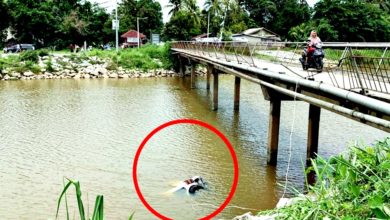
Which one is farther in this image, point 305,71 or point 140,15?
point 140,15

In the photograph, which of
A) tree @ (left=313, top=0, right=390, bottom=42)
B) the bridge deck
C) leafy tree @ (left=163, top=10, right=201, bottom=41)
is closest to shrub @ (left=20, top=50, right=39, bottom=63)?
leafy tree @ (left=163, top=10, right=201, bottom=41)

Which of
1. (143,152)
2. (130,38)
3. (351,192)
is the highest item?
(130,38)

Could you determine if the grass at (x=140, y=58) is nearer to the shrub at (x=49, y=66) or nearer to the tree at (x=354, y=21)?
the shrub at (x=49, y=66)

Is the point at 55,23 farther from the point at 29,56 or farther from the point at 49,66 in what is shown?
the point at 49,66

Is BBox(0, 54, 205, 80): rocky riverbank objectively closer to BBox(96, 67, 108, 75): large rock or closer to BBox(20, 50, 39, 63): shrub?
BBox(96, 67, 108, 75): large rock

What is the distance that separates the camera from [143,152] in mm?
11727

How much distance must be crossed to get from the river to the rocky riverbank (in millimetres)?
11458

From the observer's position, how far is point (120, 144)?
41.8 ft

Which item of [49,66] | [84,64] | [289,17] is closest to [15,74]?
[49,66]

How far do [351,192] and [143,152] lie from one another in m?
9.12

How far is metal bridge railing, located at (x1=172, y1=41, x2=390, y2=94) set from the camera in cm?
664

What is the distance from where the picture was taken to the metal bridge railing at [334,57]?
21.8 ft

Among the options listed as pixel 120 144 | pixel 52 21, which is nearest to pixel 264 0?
pixel 52 21

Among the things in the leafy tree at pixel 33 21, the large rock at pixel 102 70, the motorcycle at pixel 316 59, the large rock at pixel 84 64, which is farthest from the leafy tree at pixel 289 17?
the motorcycle at pixel 316 59
